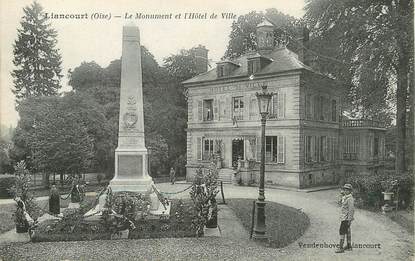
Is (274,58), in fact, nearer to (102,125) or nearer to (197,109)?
(197,109)

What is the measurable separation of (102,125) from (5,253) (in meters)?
16.2

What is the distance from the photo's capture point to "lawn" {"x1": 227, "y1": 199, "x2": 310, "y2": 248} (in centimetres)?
966

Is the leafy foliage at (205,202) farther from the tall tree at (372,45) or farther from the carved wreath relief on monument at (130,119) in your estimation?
the tall tree at (372,45)

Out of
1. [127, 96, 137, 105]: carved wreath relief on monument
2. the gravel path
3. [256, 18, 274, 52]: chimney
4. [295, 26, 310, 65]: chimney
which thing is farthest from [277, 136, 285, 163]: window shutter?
[127, 96, 137, 105]: carved wreath relief on monument

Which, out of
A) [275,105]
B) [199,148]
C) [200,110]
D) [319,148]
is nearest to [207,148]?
[199,148]

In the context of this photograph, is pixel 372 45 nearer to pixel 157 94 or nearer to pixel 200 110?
pixel 200 110

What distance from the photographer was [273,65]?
77.8 ft

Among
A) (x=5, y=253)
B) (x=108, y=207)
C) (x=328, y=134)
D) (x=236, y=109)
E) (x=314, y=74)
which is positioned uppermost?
(x=314, y=74)

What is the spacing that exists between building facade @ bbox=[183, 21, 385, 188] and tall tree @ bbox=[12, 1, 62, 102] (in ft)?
30.3

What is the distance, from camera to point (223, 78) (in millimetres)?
24844

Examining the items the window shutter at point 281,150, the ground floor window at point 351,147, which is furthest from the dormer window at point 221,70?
the ground floor window at point 351,147

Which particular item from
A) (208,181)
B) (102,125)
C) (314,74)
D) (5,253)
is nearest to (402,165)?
(314,74)

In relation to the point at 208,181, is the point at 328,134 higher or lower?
higher

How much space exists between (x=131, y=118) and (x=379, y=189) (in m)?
9.11
